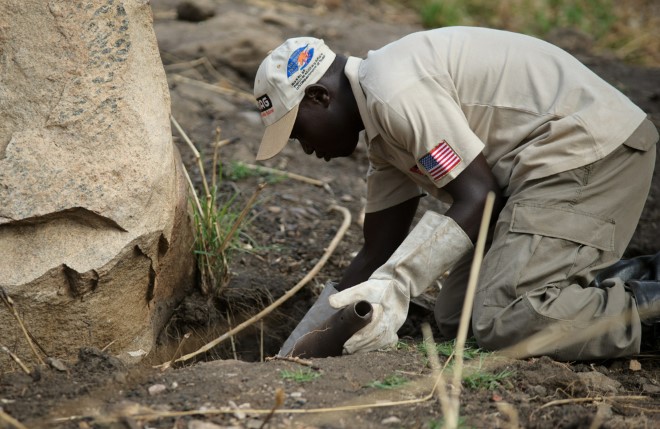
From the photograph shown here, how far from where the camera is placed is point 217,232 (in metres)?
3.09

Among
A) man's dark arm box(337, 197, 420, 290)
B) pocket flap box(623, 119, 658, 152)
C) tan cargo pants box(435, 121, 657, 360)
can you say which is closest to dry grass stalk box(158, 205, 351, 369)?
man's dark arm box(337, 197, 420, 290)

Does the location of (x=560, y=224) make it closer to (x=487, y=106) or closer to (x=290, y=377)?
(x=487, y=106)

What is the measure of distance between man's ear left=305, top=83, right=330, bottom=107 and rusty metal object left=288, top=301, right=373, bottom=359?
28.2 inches

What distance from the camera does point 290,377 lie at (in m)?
2.13

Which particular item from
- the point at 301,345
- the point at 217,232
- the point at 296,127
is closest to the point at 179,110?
the point at 217,232

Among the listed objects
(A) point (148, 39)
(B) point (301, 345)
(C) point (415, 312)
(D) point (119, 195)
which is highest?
(A) point (148, 39)

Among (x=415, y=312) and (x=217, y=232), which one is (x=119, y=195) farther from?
(x=415, y=312)

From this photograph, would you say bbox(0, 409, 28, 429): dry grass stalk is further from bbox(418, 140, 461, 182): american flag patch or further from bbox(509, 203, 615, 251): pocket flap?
bbox(509, 203, 615, 251): pocket flap

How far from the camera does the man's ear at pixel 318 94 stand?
2701mm

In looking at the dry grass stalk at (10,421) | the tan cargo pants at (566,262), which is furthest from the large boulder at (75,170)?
the tan cargo pants at (566,262)

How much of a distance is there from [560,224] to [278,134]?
3.21ft

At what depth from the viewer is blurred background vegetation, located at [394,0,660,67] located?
6.46 metres

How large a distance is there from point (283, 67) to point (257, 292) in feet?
3.23

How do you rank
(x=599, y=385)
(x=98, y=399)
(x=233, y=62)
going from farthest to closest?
(x=233, y=62)
(x=599, y=385)
(x=98, y=399)
